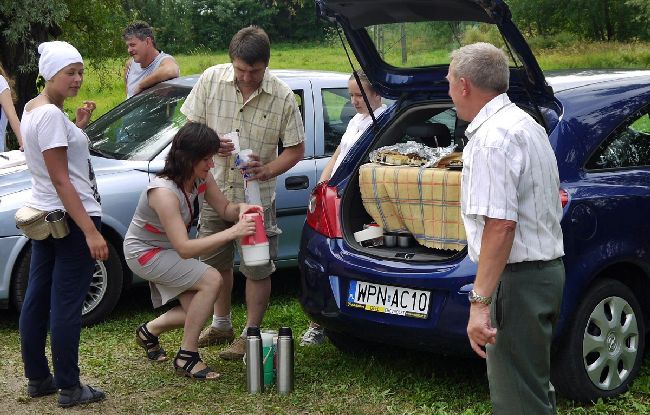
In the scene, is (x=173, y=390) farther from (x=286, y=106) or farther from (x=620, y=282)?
(x=620, y=282)

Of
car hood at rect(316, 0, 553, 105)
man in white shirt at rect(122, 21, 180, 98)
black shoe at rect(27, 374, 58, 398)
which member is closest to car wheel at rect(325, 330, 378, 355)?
car hood at rect(316, 0, 553, 105)

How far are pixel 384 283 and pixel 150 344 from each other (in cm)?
166

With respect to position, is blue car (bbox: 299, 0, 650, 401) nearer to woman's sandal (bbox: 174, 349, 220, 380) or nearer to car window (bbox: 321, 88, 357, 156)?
woman's sandal (bbox: 174, 349, 220, 380)

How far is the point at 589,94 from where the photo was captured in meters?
5.09

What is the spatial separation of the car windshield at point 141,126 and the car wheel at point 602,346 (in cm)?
328

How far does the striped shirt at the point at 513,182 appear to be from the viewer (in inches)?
136

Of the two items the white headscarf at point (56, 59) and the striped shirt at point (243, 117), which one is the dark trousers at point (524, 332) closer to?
the white headscarf at point (56, 59)

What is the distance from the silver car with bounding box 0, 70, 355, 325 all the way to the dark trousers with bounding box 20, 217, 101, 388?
1.27m

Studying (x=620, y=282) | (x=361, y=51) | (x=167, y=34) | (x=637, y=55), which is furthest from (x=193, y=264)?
(x=167, y=34)

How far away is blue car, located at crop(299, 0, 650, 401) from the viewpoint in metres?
4.80

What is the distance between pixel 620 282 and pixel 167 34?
42654 millimetres

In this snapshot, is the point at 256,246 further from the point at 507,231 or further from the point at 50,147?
the point at 507,231

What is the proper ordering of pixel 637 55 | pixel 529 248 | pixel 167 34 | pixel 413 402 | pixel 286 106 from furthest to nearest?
pixel 167 34, pixel 637 55, pixel 286 106, pixel 413 402, pixel 529 248

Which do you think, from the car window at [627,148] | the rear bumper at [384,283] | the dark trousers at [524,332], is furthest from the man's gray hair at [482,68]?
the car window at [627,148]
